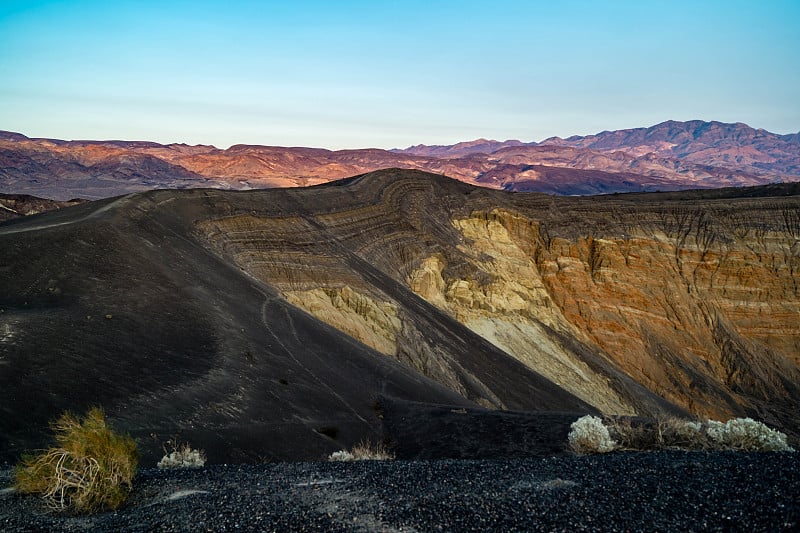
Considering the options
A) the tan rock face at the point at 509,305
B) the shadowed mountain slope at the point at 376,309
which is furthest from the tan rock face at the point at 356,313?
the tan rock face at the point at 509,305

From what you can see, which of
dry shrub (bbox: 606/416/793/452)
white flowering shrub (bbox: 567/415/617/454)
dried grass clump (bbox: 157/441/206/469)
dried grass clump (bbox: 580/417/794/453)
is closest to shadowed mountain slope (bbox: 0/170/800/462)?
dried grass clump (bbox: 157/441/206/469)

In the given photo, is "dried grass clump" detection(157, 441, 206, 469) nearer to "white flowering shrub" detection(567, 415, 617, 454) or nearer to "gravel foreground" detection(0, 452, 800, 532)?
"gravel foreground" detection(0, 452, 800, 532)

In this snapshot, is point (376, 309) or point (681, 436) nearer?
point (681, 436)

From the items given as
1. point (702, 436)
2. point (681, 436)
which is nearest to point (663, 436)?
point (681, 436)

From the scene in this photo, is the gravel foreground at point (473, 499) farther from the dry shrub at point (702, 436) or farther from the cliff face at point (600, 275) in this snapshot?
the cliff face at point (600, 275)

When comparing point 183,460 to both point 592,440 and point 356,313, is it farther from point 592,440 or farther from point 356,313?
point 356,313
